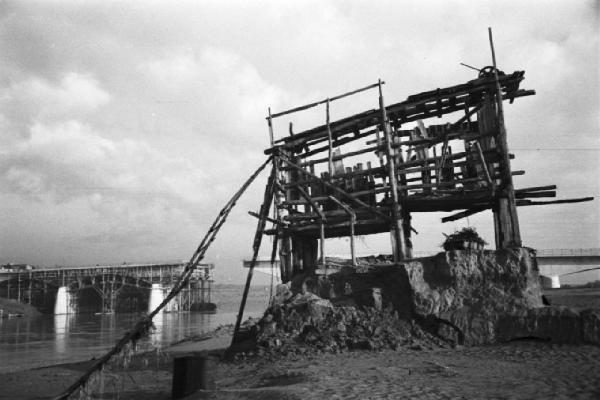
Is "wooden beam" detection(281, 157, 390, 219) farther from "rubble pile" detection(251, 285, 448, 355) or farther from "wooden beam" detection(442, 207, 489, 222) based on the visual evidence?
"wooden beam" detection(442, 207, 489, 222)

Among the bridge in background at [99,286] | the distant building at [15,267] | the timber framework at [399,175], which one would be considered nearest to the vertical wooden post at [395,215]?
the timber framework at [399,175]

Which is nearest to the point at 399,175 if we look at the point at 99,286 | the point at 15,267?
the point at 99,286

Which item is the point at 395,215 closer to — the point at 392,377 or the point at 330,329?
the point at 330,329

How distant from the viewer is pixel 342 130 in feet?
53.0

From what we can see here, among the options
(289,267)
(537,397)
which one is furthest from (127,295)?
(537,397)

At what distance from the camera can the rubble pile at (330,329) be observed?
38.4ft

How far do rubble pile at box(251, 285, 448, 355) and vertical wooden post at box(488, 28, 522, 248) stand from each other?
3.76 metres

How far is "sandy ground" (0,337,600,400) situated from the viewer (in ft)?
23.4

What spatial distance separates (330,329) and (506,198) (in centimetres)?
660

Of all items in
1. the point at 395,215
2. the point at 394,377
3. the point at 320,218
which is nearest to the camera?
the point at 394,377

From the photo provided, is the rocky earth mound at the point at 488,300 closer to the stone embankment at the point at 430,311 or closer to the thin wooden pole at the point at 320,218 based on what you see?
the stone embankment at the point at 430,311

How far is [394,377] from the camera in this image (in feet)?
27.3

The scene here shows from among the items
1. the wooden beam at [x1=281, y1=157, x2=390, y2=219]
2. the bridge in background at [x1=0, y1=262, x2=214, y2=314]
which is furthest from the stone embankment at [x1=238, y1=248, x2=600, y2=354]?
the bridge in background at [x1=0, y1=262, x2=214, y2=314]

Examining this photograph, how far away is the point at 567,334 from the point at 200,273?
55.7 meters
